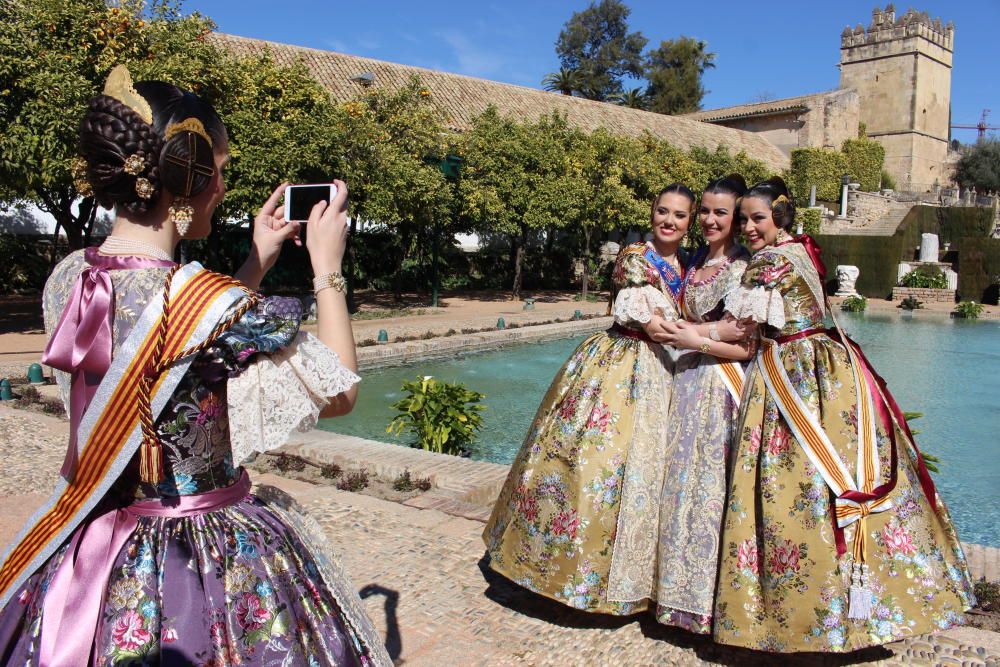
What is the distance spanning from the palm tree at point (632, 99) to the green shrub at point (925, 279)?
29175mm

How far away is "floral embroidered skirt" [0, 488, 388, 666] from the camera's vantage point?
1345 millimetres

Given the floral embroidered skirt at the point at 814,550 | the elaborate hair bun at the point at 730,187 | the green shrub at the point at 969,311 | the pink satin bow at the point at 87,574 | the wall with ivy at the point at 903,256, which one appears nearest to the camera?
the pink satin bow at the point at 87,574

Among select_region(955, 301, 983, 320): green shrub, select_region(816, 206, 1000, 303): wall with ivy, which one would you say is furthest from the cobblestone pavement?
select_region(816, 206, 1000, 303): wall with ivy

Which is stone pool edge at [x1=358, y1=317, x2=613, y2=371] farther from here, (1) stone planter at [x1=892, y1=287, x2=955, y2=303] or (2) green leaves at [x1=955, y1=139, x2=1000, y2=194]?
(2) green leaves at [x1=955, y1=139, x2=1000, y2=194]

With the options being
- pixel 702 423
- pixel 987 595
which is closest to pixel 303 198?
pixel 702 423

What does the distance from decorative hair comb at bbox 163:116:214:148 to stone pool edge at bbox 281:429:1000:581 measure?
2.78 m

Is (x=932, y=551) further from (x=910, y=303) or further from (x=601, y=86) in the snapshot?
(x=601, y=86)

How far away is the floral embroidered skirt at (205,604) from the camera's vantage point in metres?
1.34

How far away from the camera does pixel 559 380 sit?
3.00 meters

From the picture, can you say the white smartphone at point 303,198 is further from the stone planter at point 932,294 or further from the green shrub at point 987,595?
the stone planter at point 932,294

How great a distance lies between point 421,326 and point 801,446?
9670 millimetres

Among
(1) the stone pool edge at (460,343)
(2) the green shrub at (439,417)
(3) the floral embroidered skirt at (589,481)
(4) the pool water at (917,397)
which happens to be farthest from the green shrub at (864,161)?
(3) the floral embroidered skirt at (589,481)

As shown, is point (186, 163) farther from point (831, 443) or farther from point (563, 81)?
point (563, 81)

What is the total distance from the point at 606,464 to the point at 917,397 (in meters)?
7.05
